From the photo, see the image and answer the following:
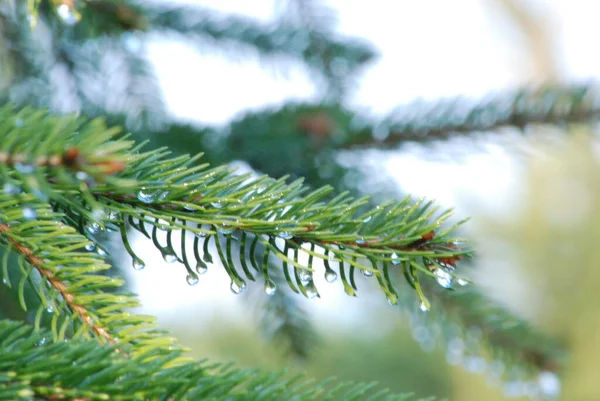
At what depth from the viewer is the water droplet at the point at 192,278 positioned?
0.28 m

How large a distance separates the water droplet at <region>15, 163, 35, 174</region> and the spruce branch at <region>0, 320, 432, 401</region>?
0.07m

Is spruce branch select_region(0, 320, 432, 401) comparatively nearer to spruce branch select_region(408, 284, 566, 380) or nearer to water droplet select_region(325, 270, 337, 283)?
water droplet select_region(325, 270, 337, 283)

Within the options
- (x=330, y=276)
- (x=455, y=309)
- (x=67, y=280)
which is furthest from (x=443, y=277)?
(x=455, y=309)

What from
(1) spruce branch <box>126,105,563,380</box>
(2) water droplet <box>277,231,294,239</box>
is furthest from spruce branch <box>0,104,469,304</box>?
(1) spruce branch <box>126,105,563,380</box>

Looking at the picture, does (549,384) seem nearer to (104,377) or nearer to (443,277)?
(443,277)

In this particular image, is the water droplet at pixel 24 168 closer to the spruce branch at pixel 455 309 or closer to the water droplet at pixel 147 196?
the water droplet at pixel 147 196

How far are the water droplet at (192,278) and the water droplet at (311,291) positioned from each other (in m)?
0.05

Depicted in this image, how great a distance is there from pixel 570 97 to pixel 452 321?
25 centimetres

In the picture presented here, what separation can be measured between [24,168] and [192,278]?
0.10 meters

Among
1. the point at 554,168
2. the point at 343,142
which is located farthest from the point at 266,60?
the point at 554,168

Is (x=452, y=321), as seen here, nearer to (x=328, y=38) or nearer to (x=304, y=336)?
(x=304, y=336)

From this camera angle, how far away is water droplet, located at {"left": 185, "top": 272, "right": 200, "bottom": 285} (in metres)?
0.28

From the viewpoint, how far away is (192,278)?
28 cm

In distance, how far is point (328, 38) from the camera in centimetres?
75
